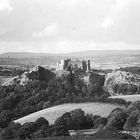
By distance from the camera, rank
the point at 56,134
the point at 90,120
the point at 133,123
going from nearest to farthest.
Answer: the point at 56,134 → the point at 133,123 → the point at 90,120

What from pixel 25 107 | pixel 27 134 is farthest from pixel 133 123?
pixel 25 107

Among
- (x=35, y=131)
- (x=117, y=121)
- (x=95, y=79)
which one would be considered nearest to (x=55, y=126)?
(x=35, y=131)

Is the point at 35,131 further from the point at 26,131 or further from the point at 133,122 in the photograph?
the point at 133,122

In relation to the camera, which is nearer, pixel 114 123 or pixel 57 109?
pixel 114 123

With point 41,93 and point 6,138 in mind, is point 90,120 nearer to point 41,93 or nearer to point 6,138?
point 6,138

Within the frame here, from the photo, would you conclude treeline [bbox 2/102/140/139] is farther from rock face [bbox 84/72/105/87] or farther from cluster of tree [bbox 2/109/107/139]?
rock face [bbox 84/72/105/87]

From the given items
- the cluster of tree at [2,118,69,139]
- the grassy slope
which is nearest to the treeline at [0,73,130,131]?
the grassy slope

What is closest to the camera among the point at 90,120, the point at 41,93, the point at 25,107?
the point at 90,120

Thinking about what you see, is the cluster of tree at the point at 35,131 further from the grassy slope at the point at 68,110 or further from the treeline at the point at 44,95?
the treeline at the point at 44,95

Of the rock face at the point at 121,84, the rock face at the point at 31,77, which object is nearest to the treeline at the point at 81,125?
the rock face at the point at 121,84
